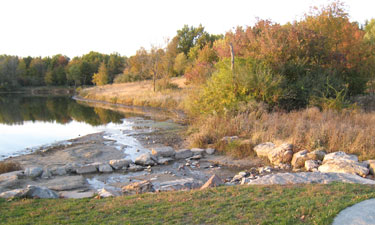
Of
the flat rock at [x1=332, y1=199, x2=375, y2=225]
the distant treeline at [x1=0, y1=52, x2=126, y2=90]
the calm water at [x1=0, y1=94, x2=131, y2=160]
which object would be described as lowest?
the calm water at [x1=0, y1=94, x2=131, y2=160]

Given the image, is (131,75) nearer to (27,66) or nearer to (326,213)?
(27,66)

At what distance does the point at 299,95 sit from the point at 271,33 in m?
4.42

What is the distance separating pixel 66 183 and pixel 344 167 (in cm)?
870

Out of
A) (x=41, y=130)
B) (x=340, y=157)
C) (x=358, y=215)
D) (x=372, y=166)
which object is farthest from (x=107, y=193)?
(x=41, y=130)

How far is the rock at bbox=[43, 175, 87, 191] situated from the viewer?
29.5 ft

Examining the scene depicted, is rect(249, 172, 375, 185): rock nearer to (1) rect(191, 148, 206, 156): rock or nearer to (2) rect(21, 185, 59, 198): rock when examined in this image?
(2) rect(21, 185, 59, 198): rock

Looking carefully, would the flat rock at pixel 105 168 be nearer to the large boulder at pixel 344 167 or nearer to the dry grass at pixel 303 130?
the dry grass at pixel 303 130

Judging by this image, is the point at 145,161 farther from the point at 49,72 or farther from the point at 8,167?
the point at 49,72

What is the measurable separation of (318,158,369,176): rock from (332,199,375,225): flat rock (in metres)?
4.01

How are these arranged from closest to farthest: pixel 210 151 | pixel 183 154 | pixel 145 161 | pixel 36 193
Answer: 1. pixel 36 193
2. pixel 145 161
3. pixel 183 154
4. pixel 210 151

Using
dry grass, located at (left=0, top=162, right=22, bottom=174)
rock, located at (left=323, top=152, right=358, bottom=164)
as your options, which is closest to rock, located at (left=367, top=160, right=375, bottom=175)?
rock, located at (left=323, top=152, right=358, bottom=164)

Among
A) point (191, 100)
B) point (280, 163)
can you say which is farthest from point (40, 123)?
point (280, 163)

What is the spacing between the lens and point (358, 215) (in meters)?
4.89

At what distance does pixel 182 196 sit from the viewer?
6.57 meters
